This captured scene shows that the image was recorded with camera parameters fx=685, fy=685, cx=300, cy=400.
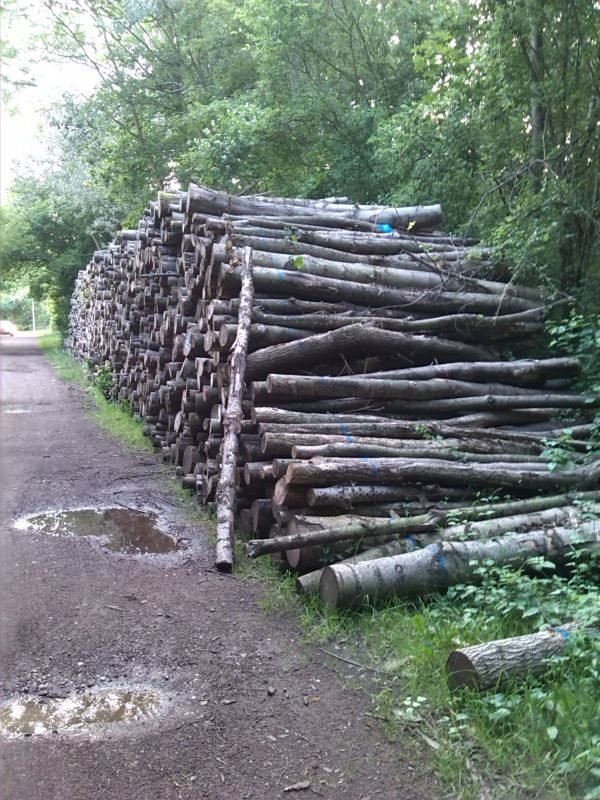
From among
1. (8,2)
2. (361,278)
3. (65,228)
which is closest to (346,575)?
(8,2)

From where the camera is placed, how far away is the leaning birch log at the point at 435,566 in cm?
447

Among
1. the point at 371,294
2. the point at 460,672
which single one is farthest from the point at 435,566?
the point at 371,294

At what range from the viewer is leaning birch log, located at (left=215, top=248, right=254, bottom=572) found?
18.1 ft

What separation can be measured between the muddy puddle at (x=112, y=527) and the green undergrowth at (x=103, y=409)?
3254 mm

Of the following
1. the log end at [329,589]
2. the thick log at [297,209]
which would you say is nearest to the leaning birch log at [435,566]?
the log end at [329,589]

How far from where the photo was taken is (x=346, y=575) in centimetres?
444

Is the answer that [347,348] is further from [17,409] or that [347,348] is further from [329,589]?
[17,409]

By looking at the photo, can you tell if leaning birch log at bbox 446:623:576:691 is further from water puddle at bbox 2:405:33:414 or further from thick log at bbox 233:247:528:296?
water puddle at bbox 2:405:33:414

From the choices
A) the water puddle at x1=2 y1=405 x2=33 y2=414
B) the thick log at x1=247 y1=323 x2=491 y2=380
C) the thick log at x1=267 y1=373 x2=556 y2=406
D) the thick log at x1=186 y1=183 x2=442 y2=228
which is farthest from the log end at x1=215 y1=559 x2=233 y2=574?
the water puddle at x1=2 y1=405 x2=33 y2=414

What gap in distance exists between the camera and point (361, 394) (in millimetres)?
6492

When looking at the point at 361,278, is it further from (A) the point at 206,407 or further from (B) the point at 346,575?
(B) the point at 346,575

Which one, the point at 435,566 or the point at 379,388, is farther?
the point at 379,388

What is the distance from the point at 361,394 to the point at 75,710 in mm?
3800

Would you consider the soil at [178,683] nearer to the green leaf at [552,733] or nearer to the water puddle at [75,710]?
the water puddle at [75,710]
